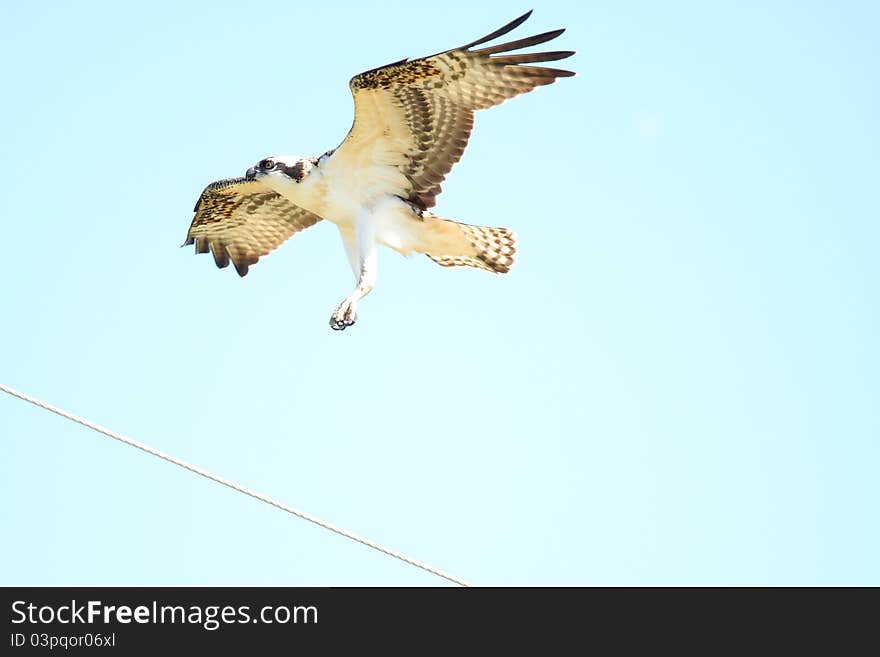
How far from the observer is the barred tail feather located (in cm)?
888

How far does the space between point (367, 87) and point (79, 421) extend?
11.7 feet

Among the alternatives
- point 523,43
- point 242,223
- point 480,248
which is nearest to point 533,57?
point 523,43

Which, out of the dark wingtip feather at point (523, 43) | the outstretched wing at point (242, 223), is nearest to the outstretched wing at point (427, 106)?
the dark wingtip feather at point (523, 43)

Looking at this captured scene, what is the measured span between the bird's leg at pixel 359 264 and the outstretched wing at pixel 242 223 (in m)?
1.25

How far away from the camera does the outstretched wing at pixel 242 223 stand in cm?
986

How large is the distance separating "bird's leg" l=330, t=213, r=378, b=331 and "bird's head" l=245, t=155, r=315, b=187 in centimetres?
47

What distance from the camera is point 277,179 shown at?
873 cm

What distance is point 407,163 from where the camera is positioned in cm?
866

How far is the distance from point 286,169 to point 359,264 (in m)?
0.80

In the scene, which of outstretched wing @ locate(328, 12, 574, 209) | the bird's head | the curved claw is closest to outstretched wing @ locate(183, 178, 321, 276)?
the bird's head

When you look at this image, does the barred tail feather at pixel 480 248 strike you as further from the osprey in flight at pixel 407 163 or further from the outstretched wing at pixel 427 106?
the outstretched wing at pixel 427 106

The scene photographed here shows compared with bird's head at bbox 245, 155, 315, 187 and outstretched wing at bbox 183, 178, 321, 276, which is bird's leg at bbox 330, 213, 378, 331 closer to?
bird's head at bbox 245, 155, 315, 187
